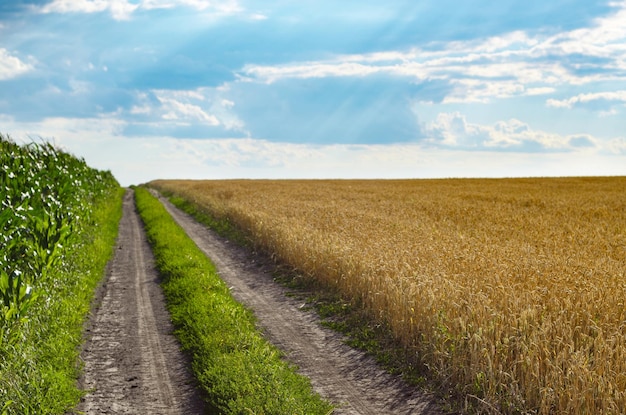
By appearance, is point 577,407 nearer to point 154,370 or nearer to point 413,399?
point 413,399

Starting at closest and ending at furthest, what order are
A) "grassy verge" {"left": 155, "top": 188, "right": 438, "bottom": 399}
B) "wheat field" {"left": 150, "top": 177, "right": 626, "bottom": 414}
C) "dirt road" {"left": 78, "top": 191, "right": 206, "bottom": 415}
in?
1. "wheat field" {"left": 150, "top": 177, "right": 626, "bottom": 414}
2. "dirt road" {"left": 78, "top": 191, "right": 206, "bottom": 415}
3. "grassy verge" {"left": 155, "top": 188, "right": 438, "bottom": 399}

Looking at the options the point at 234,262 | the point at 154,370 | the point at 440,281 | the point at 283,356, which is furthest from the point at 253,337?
the point at 234,262

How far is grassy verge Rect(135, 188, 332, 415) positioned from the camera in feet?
24.8

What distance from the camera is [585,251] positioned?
14.6 m

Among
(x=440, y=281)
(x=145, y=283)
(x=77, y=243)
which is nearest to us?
(x=440, y=281)

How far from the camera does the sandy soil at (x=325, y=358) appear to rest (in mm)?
8055

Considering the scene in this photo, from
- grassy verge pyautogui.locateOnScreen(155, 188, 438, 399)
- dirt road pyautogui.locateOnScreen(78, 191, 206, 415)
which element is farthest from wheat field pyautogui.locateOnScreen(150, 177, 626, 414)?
dirt road pyautogui.locateOnScreen(78, 191, 206, 415)

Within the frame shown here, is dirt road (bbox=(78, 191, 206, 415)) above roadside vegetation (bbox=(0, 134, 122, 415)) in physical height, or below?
below

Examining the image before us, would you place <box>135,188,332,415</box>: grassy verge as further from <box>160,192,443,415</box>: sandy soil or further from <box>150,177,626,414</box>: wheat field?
<box>150,177,626,414</box>: wheat field

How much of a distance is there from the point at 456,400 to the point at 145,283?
409 inches

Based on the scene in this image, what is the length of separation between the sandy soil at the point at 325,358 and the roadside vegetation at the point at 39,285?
3.61 m

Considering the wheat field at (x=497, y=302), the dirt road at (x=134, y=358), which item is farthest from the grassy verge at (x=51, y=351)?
the wheat field at (x=497, y=302)

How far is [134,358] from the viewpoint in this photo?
9852 mm

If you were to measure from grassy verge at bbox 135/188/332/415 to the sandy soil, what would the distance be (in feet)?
1.12
